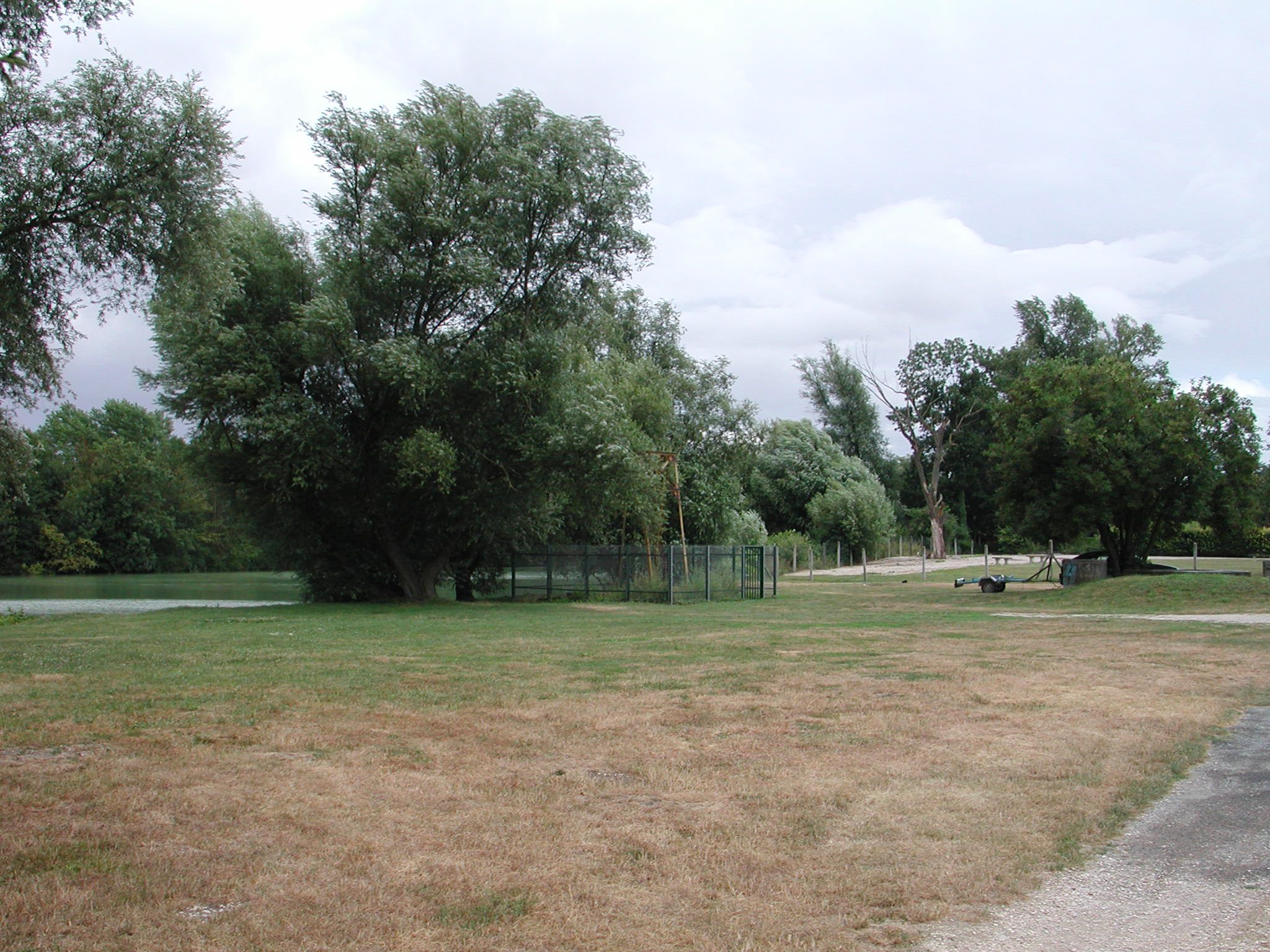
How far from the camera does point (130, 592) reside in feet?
135

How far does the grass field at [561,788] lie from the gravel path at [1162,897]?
198 mm

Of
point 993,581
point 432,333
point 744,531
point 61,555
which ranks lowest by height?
point 993,581

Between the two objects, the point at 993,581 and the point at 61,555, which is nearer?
the point at 993,581

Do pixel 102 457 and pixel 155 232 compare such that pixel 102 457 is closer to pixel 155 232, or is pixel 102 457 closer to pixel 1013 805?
pixel 155 232

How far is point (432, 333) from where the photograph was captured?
27.3m

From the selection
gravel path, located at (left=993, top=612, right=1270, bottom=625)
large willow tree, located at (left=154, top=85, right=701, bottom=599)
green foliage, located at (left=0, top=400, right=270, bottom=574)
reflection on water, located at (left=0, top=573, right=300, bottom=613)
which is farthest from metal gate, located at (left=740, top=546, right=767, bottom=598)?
green foliage, located at (left=0, top=400, right=270, bottom=574)

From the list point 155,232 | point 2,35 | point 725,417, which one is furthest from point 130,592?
point 2,35

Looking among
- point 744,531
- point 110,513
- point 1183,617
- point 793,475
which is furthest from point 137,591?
point 793,475

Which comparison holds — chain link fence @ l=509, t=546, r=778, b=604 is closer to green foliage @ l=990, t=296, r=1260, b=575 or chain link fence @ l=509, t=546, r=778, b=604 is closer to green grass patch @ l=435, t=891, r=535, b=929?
green foliage @ l=990, t=296, r=1260, b=575

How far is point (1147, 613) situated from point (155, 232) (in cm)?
2168

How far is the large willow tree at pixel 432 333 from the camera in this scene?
2491cm

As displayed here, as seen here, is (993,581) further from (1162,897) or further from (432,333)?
(1162,897)

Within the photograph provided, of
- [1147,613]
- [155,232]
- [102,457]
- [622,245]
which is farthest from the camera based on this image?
[102,457]

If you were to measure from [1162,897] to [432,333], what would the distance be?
24.4m
